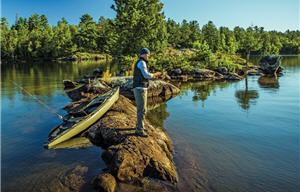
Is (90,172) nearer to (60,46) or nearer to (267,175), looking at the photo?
(267,175)

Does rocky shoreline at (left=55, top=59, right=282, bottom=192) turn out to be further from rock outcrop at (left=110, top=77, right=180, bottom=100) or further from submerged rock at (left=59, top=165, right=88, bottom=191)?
rock outcrop at (left=110, top=77, right=180, bottom=100)

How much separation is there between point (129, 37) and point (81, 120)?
35.9 m

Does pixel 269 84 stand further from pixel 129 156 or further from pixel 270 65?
pixel 129 156

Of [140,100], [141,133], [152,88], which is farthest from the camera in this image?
[152,88]

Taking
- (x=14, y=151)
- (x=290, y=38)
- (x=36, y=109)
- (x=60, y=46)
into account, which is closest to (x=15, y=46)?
(x=60, y=46)

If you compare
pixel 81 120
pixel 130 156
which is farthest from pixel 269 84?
pixel 130 156

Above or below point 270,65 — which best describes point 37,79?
below

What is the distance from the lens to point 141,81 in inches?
406

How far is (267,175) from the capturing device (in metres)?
9.61

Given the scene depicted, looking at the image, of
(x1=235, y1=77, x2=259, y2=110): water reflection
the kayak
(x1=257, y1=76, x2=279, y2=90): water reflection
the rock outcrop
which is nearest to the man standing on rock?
the kayak

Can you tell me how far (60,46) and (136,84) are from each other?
102 m

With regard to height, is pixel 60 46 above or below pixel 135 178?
above

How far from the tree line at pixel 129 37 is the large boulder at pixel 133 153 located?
3484 cm

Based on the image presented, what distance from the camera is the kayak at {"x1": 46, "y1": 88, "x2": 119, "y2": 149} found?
12.5 meters
